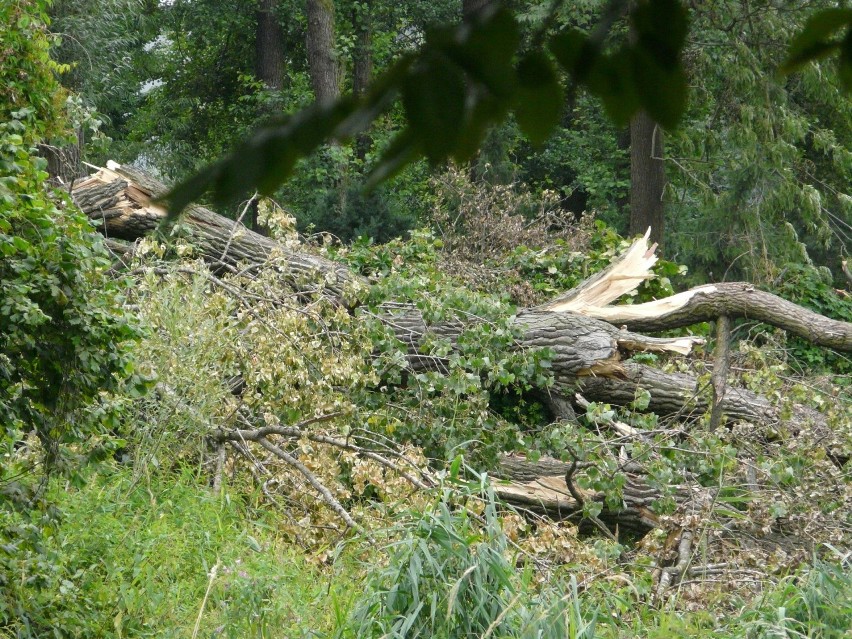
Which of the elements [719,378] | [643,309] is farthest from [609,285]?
[719,378]

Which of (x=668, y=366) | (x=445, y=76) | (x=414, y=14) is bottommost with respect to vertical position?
(x=668, y=366)

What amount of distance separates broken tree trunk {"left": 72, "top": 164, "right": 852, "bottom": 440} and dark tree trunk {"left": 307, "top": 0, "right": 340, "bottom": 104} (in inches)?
284

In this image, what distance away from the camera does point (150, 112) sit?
19609 mm

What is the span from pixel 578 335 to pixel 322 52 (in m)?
8.52

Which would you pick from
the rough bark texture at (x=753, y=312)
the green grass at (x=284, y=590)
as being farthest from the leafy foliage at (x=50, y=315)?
the rough bark texture at (x=753, y=312)

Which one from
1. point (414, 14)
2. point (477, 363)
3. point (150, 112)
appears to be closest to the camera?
point (477, 363)

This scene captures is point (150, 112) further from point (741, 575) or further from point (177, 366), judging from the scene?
point (741, 575)

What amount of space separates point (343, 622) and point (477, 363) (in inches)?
113

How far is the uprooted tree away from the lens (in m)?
6.43

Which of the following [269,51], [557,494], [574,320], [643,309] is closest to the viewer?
[557,494]

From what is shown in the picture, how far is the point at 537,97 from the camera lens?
31.1 inches

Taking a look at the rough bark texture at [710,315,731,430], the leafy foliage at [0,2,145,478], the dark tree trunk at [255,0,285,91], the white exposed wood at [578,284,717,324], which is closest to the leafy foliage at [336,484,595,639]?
the leafy foliage at [0,2,145,478]

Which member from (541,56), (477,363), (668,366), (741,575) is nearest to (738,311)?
(668,366)

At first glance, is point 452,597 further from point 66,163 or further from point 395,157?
point 66,163
